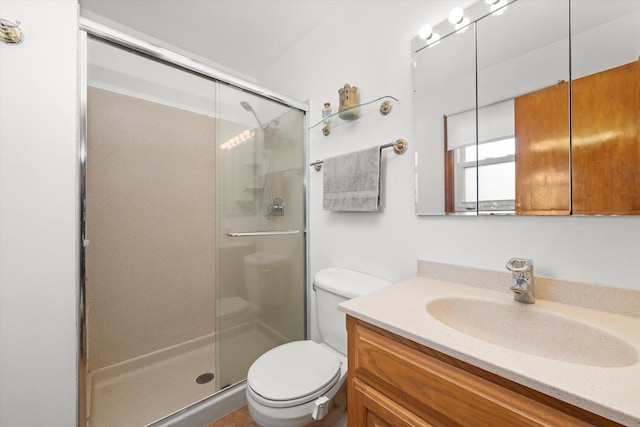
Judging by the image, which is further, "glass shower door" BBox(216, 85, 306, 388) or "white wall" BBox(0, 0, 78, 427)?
"glass shower door" BBox(216, 85, 306, 388)

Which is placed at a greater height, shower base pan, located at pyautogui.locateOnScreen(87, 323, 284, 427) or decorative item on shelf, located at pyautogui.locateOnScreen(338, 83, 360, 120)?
decorative item on shelf, located at pyautogui.locateOnScreen(338, 83, 360, 120)

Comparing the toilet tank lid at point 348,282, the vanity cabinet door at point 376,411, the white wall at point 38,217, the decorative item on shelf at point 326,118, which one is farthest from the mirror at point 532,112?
the white wall at point 38,217

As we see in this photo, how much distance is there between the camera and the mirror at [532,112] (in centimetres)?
74

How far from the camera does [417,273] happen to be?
1.17m

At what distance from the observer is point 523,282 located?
809 mm

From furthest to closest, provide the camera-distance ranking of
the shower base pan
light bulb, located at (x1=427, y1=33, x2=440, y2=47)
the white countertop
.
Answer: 1. the shower base pan
2. light bulb, located at (x1=427, y1=33, x2=440, y2=47)
3. the white countertop

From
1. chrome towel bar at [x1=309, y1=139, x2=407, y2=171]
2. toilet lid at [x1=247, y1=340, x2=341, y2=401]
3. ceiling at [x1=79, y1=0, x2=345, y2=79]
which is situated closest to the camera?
toilet lid at [x1=247, y1=340, x2=341, y2=401]

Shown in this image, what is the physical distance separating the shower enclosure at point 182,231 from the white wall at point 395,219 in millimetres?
284

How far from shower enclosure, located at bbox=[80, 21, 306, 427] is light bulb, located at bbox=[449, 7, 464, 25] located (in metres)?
1.02

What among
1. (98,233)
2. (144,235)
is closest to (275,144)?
(144,235)

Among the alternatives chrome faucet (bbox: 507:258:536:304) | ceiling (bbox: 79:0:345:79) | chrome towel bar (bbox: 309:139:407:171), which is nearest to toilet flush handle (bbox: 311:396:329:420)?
chrome faucet (bbox: 507:258:536:304)

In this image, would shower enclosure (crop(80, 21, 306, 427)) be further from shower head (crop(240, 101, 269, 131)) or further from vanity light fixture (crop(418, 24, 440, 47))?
vanity light fixture (crop(418, 24, 440, 47))

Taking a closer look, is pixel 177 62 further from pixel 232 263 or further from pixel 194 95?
pixel 232 263

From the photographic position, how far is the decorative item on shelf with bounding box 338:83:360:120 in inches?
55.3
